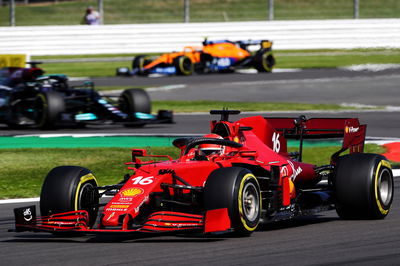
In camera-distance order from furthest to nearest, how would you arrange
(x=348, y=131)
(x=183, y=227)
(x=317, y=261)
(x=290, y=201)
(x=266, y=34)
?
→ (x=266, y=34) < (x=348, y=131) < (x=290, y=201) < (x=183, y=227) < (x=317, y=261)

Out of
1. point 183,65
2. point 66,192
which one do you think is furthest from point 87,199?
point 183,65

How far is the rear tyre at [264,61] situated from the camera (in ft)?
108

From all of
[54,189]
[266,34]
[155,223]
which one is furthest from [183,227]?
[266,34]

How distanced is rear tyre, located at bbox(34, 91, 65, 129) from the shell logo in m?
11.3

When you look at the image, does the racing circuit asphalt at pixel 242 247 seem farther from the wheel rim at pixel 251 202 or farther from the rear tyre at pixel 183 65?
the rear tyre at pixel 183 65

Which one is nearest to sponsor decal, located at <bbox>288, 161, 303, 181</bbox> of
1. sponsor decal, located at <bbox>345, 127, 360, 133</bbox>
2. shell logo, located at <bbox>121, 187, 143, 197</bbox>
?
sponsor decal, located at <bbox>345, 127, 360, 133</bbox>

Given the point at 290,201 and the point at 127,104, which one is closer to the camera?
the point at 290,201

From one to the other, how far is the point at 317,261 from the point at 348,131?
3163 mm

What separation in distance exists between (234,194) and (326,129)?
278cm

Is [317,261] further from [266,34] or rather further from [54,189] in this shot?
[266,34]

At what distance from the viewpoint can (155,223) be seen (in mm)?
8109

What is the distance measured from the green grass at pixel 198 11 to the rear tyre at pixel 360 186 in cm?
2805

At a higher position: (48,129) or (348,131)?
(348,131)

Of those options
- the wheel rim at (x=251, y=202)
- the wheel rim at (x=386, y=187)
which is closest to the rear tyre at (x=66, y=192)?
the wheel rim at (x=251, y=202)
